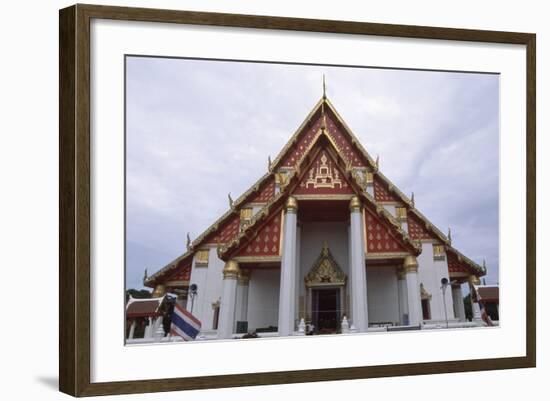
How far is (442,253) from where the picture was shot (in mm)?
6238

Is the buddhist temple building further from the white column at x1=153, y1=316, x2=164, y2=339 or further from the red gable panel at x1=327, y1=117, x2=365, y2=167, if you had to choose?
the white column at x1=153, y1=316, x2=164, y2=339

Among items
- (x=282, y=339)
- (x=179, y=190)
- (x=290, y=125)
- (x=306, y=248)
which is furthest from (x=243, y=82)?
(x=282, y=339)

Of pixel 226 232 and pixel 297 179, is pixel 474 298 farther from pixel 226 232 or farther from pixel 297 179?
pixel 226 232

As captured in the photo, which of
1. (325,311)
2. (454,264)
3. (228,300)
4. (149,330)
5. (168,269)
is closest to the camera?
(149,330)

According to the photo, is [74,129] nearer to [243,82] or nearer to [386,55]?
[243,82]

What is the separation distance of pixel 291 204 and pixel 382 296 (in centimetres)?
84

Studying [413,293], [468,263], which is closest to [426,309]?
[413,293]

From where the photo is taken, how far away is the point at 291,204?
6.06 m

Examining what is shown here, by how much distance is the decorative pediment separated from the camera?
5977 mm

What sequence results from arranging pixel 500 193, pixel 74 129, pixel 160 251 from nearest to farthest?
pixel 74 129, pixel 160 251, pixel 500 193

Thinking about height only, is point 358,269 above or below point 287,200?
below

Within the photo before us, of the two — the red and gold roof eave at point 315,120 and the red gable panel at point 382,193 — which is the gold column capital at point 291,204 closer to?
the red and gold roof eave at point 315,120

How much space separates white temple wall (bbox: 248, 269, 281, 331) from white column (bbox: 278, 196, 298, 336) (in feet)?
0.12

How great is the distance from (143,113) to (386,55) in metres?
1.64
